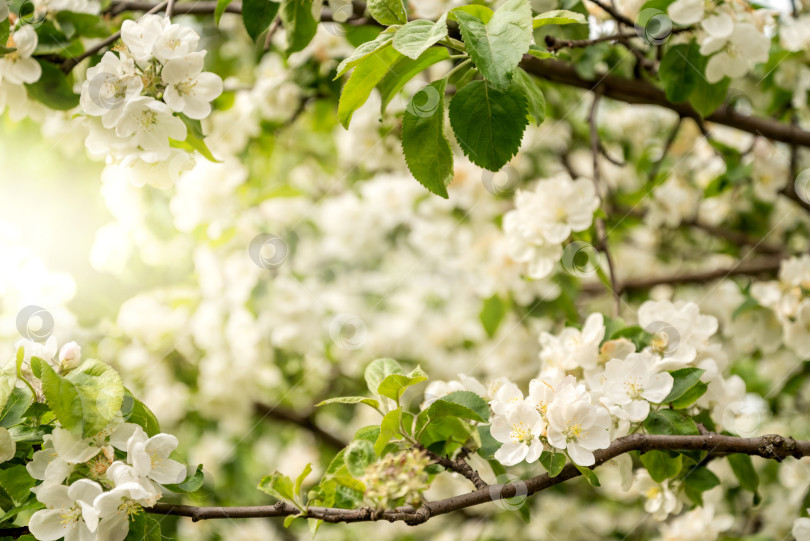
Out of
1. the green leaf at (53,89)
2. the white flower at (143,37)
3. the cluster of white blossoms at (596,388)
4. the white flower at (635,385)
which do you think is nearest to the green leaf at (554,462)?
the cluster of white blossoms at (596,388)

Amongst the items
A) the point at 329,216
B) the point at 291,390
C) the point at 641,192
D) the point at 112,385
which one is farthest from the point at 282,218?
the point at 112,385

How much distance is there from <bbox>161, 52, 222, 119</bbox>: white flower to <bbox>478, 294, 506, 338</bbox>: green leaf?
4.02ft

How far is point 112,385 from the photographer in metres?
0.87

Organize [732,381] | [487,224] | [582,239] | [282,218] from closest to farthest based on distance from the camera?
[732,381] < [582,239] < [282,218] < [487,224]

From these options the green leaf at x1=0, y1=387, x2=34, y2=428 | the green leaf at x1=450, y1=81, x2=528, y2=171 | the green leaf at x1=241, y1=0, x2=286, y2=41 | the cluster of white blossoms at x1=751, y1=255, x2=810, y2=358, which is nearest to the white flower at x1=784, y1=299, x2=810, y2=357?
the cluster of white blossoms at x1=751, y1=255, x2=810, y2=358

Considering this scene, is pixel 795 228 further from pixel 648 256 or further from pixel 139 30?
pixel 139 30

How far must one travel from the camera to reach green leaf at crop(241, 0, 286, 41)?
119 cm

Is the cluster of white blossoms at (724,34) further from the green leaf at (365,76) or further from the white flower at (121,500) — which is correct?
the white flower at (121,500)

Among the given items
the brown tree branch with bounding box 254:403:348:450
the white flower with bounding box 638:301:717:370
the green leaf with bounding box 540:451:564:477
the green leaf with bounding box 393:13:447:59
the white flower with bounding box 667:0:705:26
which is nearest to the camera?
the green leaf with bounding box 393:13:447:59

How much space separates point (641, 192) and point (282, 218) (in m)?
1.22

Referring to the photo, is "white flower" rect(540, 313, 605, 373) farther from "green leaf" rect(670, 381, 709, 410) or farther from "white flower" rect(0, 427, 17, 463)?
"white flower" rect(0, 427, 17, 463)

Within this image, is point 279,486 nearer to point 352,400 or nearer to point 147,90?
point 352,400

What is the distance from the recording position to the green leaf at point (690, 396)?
40.2 inches

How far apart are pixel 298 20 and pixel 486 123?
441 millimetres
